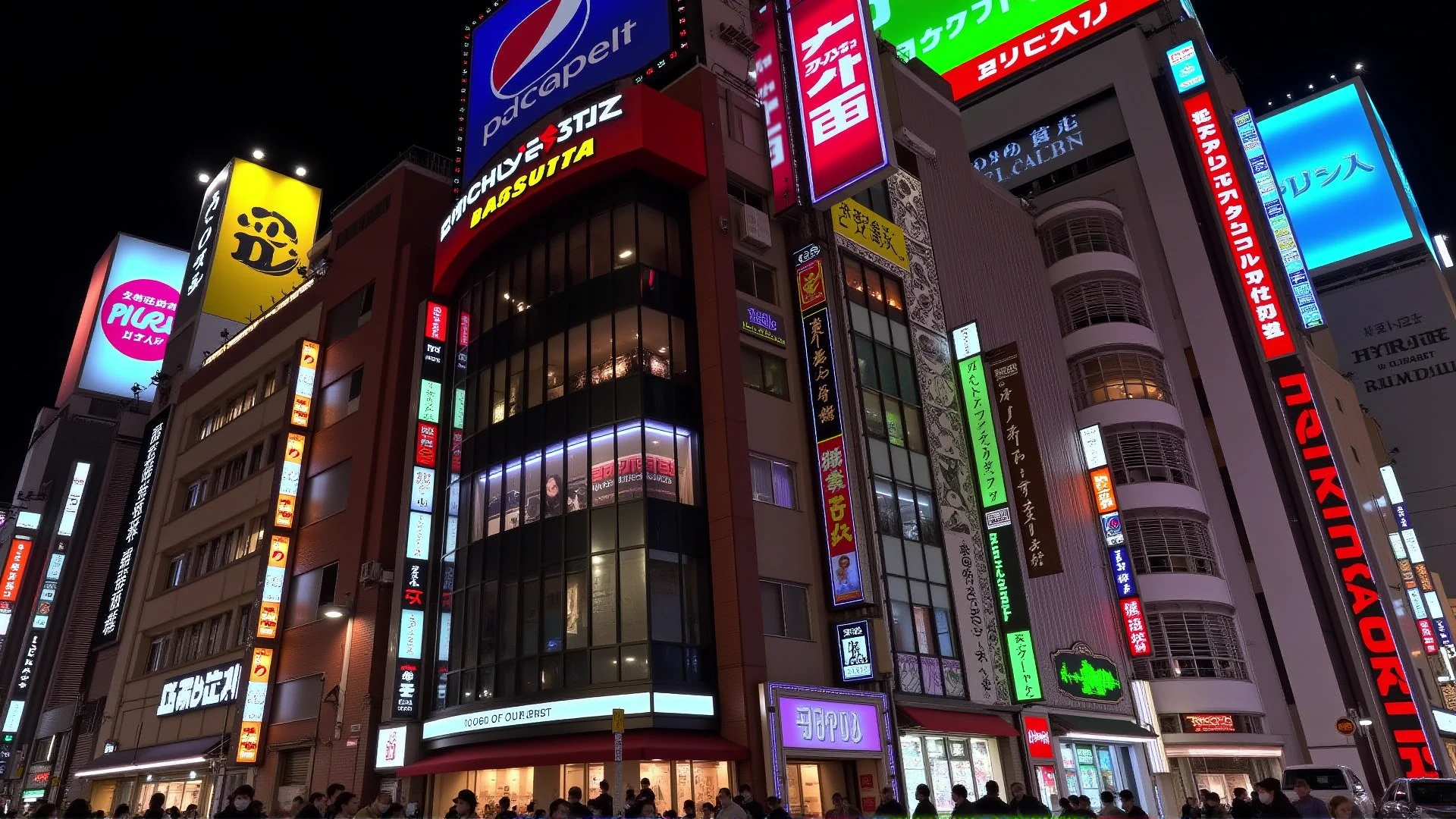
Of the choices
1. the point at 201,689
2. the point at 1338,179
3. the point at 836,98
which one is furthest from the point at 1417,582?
the point at 201,689

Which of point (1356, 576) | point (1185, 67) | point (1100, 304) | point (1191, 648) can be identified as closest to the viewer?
point (1191, 648)

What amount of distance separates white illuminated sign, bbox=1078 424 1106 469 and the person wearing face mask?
85.3ft

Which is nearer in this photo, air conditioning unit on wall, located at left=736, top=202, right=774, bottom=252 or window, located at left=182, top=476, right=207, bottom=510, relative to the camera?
air conditioning unit on wall, located at left=736, top=202, right=774, bottom=252

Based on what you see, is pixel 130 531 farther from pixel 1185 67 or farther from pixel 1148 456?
pixel 1185 67

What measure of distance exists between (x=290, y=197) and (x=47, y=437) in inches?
873

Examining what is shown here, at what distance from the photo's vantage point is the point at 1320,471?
39.3m

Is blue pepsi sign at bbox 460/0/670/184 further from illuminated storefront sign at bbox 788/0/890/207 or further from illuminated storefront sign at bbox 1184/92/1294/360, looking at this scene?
illuminated storefront sign at bbox 1184/92/1294/360

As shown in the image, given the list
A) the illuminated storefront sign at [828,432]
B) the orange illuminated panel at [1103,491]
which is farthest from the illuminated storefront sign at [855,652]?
the orange illuminated panel at [1103,491]

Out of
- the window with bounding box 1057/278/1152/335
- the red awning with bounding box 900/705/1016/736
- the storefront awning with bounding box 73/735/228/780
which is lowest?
the red awning with bounding box 900/705/1016/736

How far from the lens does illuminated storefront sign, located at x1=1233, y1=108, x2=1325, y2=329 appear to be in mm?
44531

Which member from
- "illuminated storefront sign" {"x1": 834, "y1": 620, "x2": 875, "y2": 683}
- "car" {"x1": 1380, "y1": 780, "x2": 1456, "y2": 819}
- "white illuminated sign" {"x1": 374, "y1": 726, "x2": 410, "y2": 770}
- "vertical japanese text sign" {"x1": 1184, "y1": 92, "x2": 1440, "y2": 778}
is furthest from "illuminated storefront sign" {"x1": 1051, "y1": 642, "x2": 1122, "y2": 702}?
"white illuminated sign" {"x1": 374, "y1": 726, "x2": 410, "y2": 770}

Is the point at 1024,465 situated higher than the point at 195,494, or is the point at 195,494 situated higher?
the point at 195,494

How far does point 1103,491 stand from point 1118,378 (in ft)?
23.0

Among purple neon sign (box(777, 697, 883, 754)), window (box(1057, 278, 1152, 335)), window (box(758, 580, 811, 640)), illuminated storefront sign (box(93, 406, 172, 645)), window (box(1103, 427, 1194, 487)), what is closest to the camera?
purple neon sign (box(777, 697, 883, 754))
